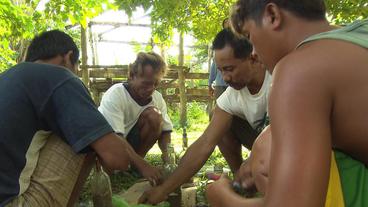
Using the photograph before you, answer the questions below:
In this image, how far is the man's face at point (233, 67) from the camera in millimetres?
2930

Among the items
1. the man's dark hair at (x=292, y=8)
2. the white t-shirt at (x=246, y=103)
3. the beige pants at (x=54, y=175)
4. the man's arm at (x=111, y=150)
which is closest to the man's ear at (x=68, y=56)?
the beige pants at (x=54, y=175)

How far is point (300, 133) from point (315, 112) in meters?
0.08

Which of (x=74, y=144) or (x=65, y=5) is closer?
(x=74, y=144)

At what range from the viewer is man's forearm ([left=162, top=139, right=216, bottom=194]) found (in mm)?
2712

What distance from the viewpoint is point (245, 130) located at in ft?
11.4

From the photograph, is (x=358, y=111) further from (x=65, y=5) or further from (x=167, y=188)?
(x=65, y=5)

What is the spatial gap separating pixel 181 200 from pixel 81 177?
0.94 metres

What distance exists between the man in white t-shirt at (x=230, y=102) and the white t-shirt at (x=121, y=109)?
4.12 feet

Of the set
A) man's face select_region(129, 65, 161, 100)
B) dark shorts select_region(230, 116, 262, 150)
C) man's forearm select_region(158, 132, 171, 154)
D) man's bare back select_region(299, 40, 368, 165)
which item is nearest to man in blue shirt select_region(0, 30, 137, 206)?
man's bare back select_region(299, 40, 368, 165)

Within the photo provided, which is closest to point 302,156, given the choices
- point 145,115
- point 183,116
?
point 145,115

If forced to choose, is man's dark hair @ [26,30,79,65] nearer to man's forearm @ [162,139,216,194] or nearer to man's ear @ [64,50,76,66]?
man's ear @ [64,50,76,66]

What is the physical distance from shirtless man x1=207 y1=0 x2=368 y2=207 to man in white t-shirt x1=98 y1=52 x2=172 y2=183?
9.18 ft

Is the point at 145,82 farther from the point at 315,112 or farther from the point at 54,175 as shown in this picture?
the point at 315,112

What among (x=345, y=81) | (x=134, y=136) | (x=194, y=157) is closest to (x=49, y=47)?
(x=194, y=157)
